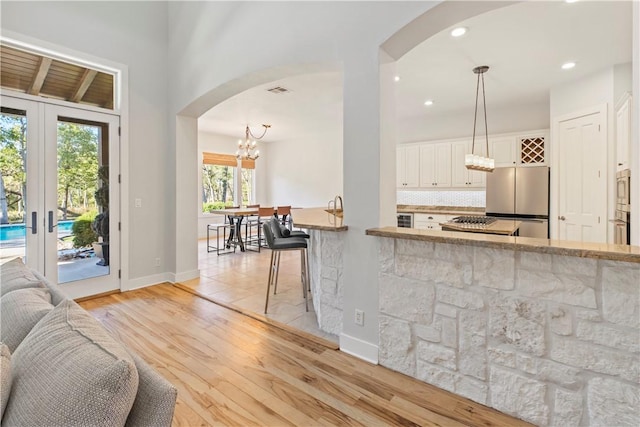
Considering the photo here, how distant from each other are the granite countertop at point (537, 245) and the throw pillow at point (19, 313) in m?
1.77

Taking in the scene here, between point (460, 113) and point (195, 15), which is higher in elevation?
point (195, 15)

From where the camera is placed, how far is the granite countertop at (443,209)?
232 inches

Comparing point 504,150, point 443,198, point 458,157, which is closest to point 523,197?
point 504,150

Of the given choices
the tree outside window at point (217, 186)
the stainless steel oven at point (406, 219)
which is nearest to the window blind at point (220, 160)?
the tree outside window at point (217, 186)

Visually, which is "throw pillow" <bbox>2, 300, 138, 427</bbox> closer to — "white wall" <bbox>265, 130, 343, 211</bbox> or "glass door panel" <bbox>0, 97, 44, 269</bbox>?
"glass door panel" <bbox>0, 97, 44, 269</bbox>

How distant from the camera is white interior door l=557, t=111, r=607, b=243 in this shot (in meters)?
3.94

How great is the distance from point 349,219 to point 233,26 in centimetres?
253

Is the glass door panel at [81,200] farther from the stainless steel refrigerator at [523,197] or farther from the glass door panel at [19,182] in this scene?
the stainless steel refrigerator at [523,197]

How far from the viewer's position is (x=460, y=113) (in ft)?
19.8

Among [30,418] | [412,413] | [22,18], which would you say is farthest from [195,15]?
[412,413]

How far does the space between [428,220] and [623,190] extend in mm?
2945

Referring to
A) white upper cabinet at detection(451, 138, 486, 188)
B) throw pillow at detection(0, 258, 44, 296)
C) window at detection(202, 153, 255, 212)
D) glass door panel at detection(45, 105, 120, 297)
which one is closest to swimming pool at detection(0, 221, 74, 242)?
glass door panel at detection(45, 105, 120, 297)

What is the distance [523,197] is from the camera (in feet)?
16.9

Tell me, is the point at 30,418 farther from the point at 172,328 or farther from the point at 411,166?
the point at 411,166
